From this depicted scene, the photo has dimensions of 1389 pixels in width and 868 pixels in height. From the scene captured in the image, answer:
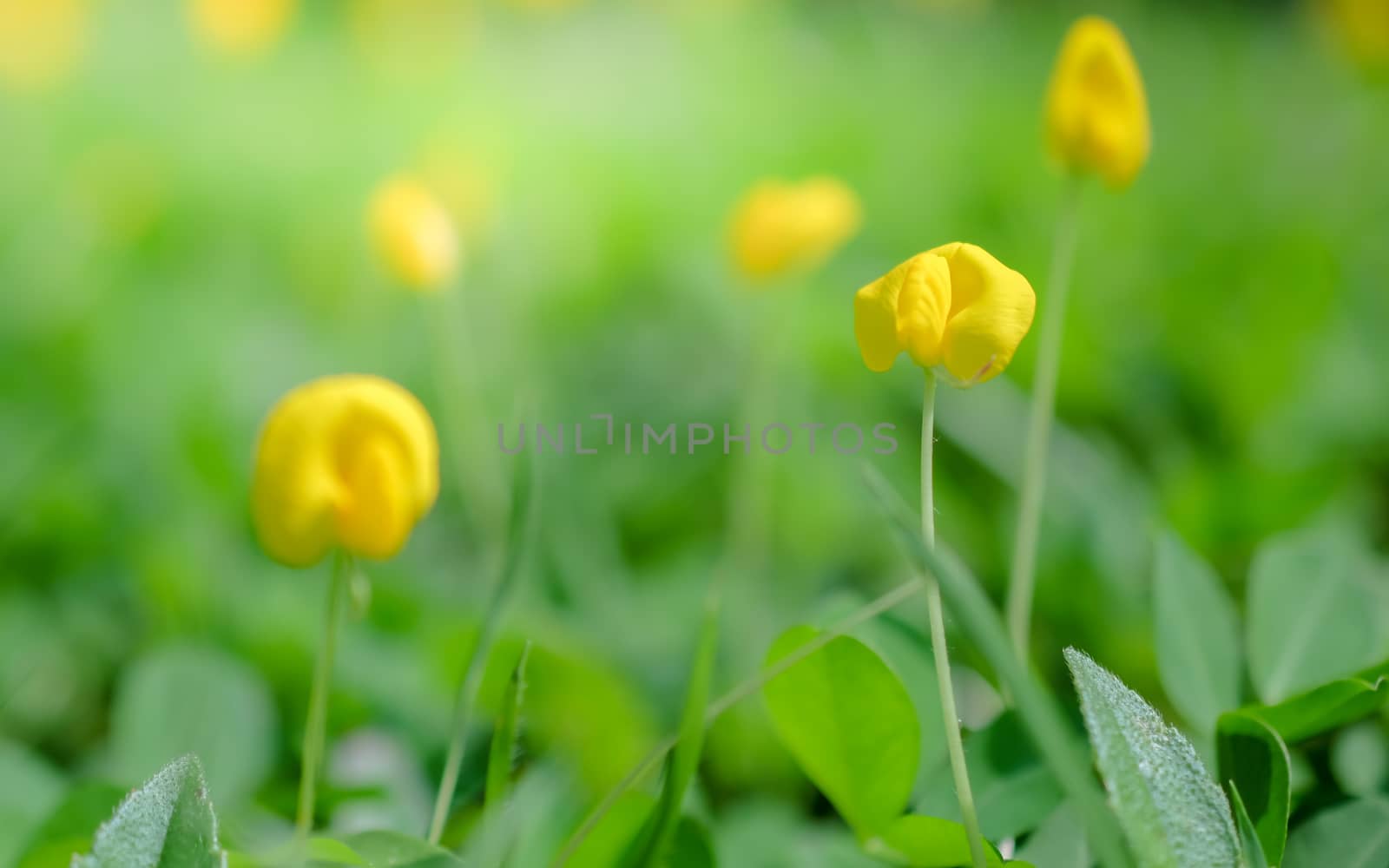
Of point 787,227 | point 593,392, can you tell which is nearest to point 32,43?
point 593,392

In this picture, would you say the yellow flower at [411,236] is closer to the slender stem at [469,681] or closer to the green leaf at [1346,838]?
the slender stem at [469,681]

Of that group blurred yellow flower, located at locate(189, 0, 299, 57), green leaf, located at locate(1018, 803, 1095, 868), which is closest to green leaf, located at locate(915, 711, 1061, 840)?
green leaf, located at locate(1018, 803, 1095, 868)

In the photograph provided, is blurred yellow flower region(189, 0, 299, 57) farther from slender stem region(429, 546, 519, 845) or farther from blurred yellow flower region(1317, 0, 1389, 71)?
blurred yellow flower region(1317, 0, 1389, 71)

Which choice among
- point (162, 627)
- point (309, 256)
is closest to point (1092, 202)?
point (309, 256)

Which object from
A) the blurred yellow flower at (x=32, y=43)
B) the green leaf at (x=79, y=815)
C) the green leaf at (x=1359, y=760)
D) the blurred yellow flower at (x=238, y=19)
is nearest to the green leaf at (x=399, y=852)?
the green leaf at (x=79, y=815)

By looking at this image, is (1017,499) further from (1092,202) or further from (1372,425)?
(1092,202)

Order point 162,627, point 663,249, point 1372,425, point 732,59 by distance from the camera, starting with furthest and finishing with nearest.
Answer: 1. point 732,59
2. point 663,249
3. point 1372,425
4. point 162,627
